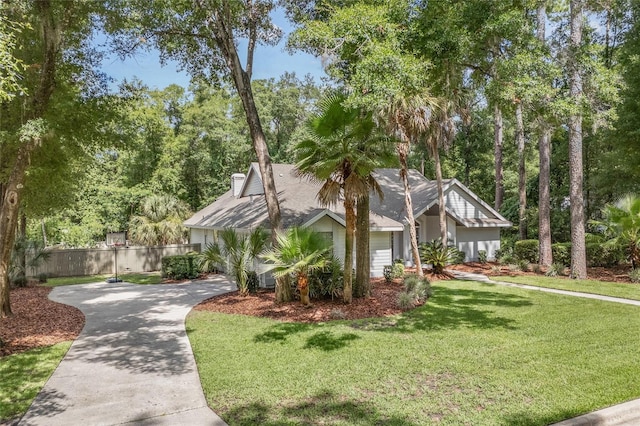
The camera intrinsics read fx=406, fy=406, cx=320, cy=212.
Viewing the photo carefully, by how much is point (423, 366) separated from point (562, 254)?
1620 cm

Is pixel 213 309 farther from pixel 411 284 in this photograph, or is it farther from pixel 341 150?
pixel 411 284

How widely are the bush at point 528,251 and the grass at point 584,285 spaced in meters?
4.81

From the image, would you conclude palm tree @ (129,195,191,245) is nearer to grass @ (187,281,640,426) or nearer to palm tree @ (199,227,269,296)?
palm tree @ (199,227,269,296)

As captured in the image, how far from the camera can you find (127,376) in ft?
21.6

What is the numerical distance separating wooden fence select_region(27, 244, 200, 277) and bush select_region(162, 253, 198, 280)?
132 inches

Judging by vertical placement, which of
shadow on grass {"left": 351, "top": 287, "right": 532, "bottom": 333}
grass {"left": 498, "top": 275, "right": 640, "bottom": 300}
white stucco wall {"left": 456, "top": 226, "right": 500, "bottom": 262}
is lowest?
shadow on grass {"left": 351, "top": 287, "right": 532, "bottom": 333}

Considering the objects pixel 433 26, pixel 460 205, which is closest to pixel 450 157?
pixel 460 205

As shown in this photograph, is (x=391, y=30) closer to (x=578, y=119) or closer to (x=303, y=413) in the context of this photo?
Answer: (x=578, y=119)

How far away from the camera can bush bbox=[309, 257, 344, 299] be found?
39.9ft

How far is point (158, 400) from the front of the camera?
5.61 meters

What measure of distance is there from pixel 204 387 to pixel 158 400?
2.13ft

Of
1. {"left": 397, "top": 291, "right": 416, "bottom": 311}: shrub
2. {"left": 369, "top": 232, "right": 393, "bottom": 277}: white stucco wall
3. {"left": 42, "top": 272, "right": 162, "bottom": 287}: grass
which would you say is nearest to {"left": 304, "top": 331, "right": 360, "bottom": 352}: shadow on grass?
{"left": 397, "top": 291, "right": 416, "bottom": 311}: shrub

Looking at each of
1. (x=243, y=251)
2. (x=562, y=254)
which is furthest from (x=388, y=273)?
(x=562, y=254)

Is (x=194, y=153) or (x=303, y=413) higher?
(x=194, y=153)
